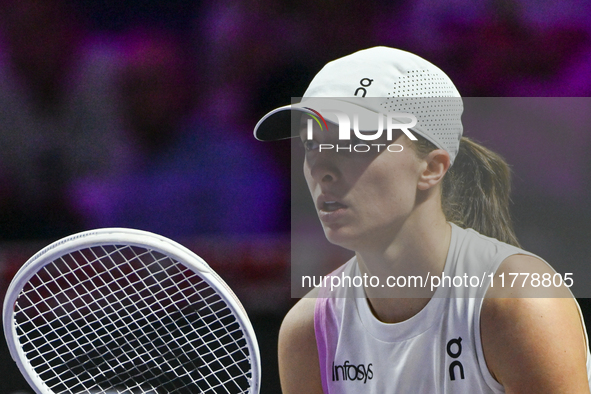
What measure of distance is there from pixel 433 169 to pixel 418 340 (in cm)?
29

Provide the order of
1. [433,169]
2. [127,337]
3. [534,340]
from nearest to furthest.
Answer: [534,340] → [433,169] → [127,337]

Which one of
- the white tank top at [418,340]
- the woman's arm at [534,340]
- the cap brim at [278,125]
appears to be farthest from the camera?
the cap brim at [278,125]

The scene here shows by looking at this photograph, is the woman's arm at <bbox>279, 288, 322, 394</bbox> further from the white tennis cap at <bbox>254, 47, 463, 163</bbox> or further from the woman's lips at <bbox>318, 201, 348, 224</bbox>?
the white tennis cap at <bbox>254, 47, 463, 163</bbox>

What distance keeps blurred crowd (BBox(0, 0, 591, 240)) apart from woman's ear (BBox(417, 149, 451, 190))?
3.10 feet

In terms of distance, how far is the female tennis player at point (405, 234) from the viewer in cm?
89

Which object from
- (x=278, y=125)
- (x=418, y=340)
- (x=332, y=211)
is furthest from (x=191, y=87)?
(x=418, y=340)

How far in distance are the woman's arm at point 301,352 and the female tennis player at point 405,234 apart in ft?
0.06

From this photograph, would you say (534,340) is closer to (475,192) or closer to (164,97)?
(475,192)

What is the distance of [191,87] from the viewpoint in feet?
6.50

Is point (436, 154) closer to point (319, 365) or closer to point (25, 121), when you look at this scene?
point (319, 365)

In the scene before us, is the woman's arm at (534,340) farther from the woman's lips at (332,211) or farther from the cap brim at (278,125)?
the cap brim at (278,125)

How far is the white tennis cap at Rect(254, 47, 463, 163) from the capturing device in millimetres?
920

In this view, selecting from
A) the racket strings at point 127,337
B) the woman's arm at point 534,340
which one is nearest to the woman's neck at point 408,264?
the woman's arm at point 534,340

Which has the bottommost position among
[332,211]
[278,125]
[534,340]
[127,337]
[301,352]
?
[127,337]
